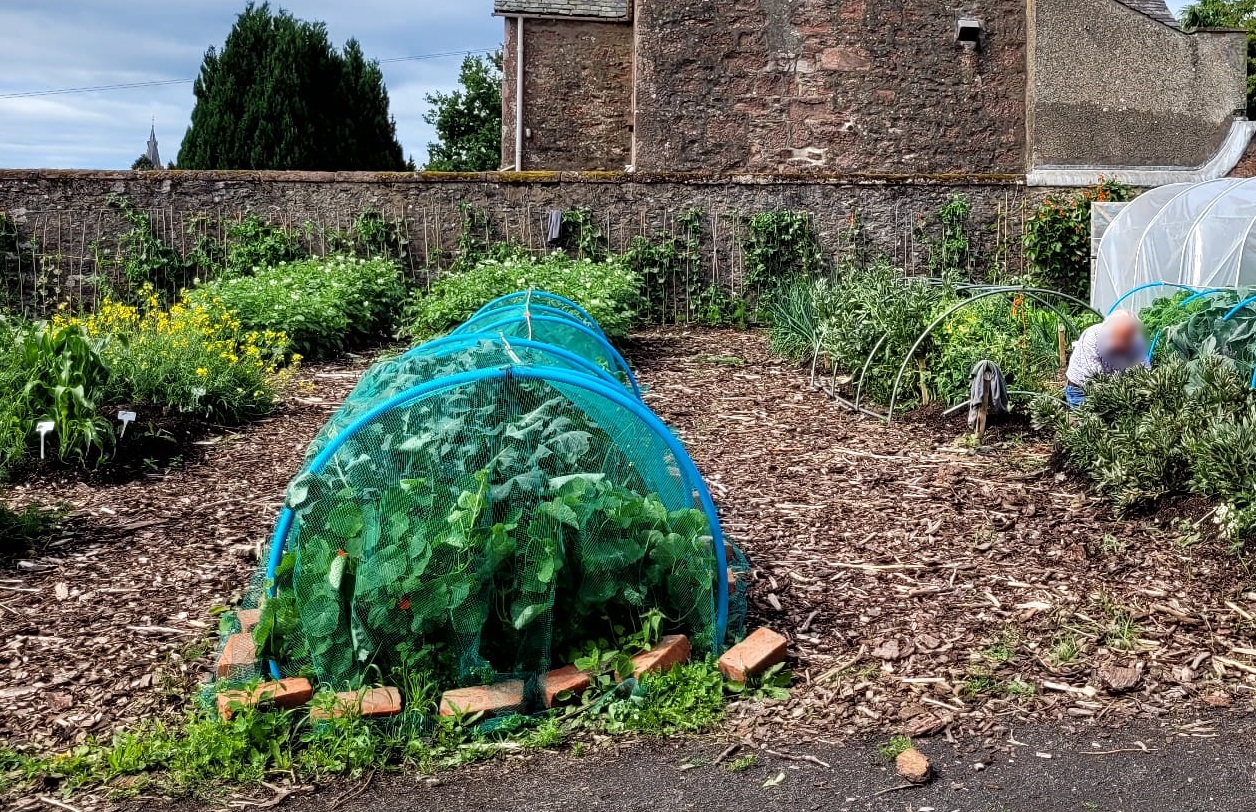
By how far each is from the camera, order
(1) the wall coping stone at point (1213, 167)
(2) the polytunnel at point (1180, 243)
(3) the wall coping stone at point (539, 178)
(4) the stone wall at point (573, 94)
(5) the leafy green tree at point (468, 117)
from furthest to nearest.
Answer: (5) the leafy green tree at point (468, 117), (4) the stone wall at point (573, 94), (1) the wall coping stone at point (1213, 167), (3) the wall coping stone at point (539, 178), (2) the polytunnel at point (1180, 243)

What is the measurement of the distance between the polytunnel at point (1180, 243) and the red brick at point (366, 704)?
804 cm

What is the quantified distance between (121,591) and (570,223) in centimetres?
903

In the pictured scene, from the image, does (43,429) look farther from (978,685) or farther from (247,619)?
(978,685)

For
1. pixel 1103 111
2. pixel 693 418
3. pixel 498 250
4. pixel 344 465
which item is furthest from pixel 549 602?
pixel 1103 111

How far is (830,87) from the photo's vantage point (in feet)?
51.0

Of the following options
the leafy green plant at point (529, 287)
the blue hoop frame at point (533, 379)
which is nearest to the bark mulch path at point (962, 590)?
the blue hoop frame at point (533, 379)

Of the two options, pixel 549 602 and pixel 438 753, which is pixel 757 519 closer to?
pixel 549 602

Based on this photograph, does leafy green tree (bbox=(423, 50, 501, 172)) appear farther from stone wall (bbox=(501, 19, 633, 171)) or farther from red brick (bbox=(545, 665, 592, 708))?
red brick (bbox=(545, 665, 592, 708))

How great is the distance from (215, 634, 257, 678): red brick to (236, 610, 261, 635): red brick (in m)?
0.16

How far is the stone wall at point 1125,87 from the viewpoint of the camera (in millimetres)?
15484

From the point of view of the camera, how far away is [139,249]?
507 inches

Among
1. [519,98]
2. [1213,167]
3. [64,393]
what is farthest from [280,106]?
[64,393]

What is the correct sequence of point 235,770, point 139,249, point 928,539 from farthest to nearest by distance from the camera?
point 139,249 < point 928,539 < point 235,770

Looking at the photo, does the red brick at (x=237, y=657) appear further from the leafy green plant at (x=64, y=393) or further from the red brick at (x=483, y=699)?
the leafy green plant at (x=64, y=393)
